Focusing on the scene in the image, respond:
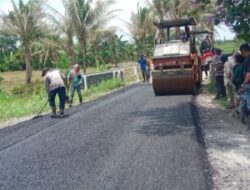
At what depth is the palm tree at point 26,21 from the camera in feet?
114

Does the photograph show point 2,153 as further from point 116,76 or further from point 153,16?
point 153,16

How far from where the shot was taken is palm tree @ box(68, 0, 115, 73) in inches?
1238

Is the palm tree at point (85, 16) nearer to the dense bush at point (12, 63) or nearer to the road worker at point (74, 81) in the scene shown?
the road worker at point (74, 81)

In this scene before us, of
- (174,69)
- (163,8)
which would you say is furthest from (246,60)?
(163,8)

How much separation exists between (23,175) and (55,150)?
5.59ft

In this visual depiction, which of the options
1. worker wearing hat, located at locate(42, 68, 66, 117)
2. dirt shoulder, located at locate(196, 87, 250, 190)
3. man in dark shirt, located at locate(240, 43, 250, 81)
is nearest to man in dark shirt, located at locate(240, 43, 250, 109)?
Answer: man in dark shirt, located at locate(240, 43, 250, 81)

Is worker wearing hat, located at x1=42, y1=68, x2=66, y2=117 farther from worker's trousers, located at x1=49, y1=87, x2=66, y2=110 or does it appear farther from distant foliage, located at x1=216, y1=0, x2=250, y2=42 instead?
distant foliage, located at x1=216, y1=0, x2=250, y2=42

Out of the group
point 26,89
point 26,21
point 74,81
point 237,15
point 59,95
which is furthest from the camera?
point 26,21

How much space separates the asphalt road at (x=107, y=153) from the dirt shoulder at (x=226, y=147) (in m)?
0.24

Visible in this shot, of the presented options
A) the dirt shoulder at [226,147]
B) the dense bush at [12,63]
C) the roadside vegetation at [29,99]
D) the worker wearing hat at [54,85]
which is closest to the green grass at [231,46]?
the dirt shoulder at [226,147]

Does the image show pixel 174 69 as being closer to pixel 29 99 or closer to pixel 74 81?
pixel 74 81

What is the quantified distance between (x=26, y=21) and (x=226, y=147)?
1135 inches

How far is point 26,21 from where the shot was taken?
3481 centimetres

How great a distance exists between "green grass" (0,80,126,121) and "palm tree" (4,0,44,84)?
4482 mm
